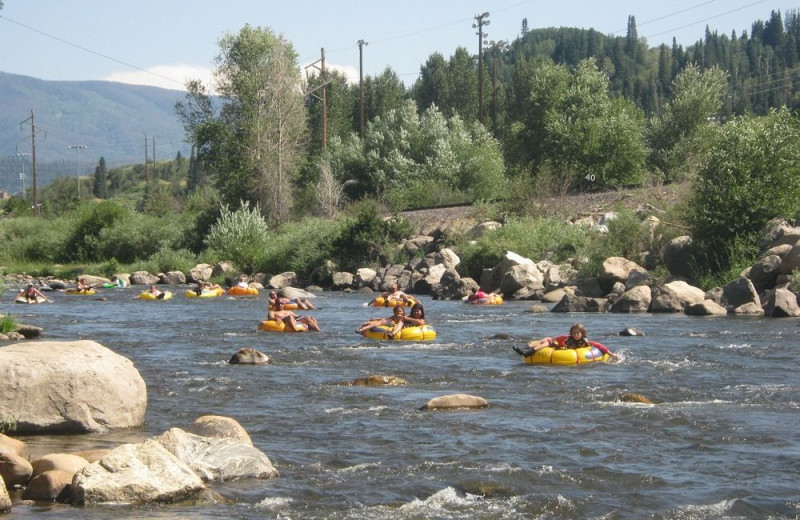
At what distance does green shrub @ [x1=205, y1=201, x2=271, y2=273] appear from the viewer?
51625 mm

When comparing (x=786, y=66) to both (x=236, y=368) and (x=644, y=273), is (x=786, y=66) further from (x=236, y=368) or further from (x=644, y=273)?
(x=236, y=368)

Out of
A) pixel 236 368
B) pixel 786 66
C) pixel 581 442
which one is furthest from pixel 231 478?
pixel 786 66

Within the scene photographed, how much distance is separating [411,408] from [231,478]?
4.62 m

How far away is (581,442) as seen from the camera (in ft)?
42.8

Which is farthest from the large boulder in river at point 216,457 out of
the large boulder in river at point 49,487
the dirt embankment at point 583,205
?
the dirt embankment at point 583,205

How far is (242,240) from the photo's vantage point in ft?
171

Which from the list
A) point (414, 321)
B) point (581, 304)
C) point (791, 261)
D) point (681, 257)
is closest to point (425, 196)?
point (681, 257)

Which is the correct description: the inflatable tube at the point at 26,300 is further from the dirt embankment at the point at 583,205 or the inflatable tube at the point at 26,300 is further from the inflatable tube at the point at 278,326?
the dirt embankment at the point at 583,205

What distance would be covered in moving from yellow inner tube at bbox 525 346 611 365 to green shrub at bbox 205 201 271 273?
32538mm

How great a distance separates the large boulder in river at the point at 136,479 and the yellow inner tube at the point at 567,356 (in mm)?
10744

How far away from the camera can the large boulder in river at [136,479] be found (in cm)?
1007

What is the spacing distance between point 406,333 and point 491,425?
35.4 feet

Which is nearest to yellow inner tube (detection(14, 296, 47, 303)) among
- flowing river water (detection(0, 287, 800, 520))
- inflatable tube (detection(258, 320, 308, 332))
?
flowing river water (detection(0, 287, 800, 520))

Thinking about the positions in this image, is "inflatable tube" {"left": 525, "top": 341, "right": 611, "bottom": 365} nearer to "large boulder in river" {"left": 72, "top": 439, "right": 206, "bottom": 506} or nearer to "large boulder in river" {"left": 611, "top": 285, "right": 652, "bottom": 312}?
"large boulder in river" {"left": 611, "top": 285, "right": 652, "bottom": 312}
